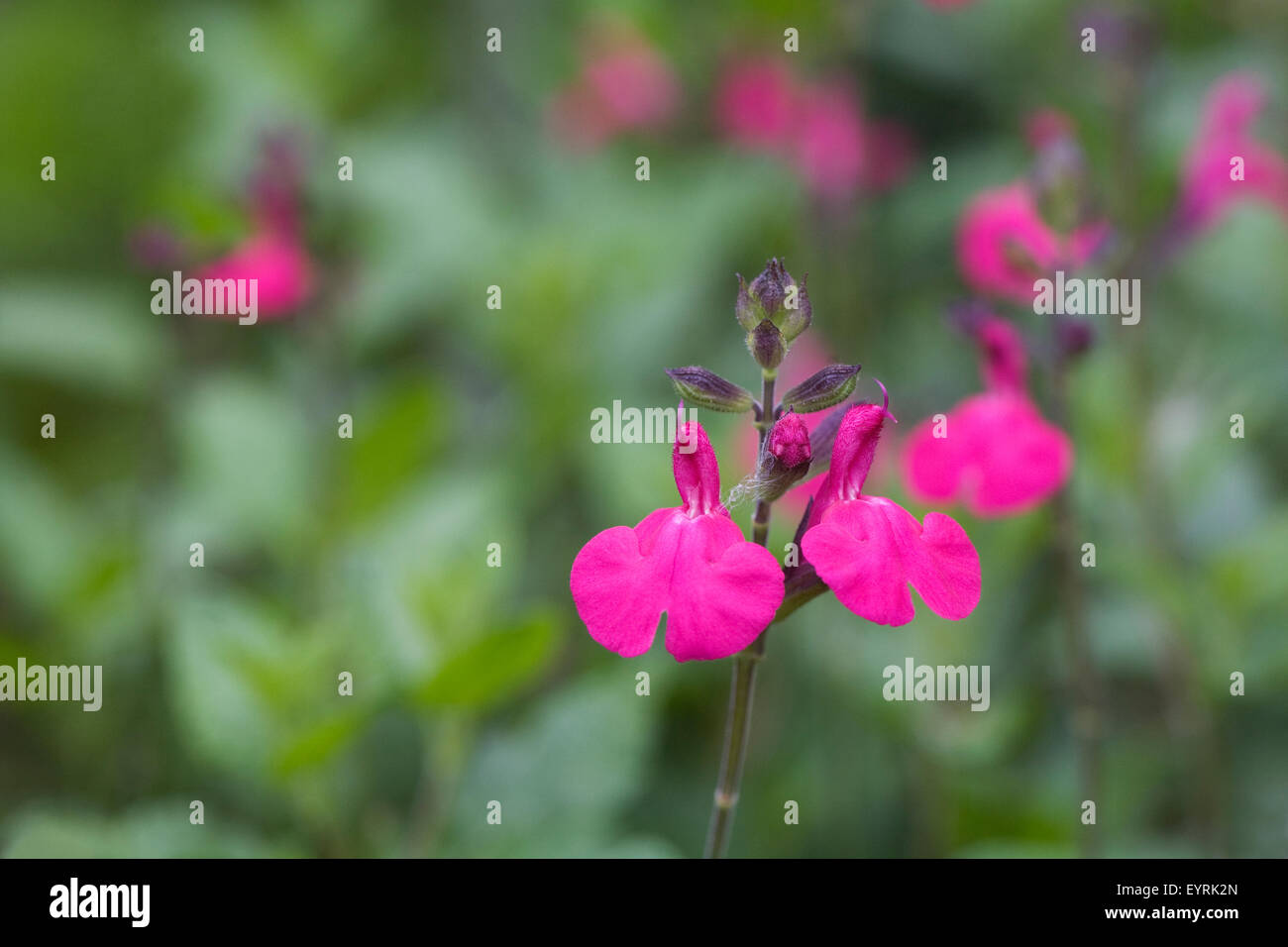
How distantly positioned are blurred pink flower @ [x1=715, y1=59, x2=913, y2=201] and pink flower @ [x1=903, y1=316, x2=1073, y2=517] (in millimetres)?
1339

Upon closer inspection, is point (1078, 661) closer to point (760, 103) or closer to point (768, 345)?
point (768, 345)

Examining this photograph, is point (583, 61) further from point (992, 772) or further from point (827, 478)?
point (827, 478)

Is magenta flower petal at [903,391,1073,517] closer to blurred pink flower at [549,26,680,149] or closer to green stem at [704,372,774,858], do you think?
green stem at [704,372,774,858]

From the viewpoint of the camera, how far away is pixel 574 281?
2.46m

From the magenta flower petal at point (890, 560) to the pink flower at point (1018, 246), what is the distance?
1.84 ft

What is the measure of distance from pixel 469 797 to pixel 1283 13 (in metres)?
2.73

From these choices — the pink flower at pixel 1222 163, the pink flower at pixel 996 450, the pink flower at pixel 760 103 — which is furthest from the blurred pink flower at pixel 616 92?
the pink flower at pixel 996 450

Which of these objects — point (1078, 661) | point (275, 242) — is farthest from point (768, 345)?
point (275, 242)

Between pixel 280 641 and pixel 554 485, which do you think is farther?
pixel 554 485

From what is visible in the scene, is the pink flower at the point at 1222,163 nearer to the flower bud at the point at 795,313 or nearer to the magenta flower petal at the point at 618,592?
the flower bud at the point at 795,313

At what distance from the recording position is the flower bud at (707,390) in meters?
0.91

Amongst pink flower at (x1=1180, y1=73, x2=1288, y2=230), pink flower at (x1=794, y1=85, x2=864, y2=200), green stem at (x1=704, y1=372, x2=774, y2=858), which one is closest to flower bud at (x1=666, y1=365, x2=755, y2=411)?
green stem at (x1=704, y1=372, x2=774, y2=858)

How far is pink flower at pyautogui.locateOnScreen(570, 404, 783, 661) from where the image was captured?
0.79 metres

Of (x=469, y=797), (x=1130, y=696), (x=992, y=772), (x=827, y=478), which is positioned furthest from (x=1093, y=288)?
(x=1130, y=696)
